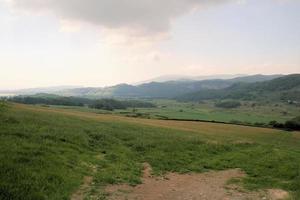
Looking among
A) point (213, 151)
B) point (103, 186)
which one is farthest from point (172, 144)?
point (103, 186)

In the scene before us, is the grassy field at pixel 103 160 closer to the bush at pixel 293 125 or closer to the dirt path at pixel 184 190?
the dirt path at pixel 184 190

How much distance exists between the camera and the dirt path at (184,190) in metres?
17.8

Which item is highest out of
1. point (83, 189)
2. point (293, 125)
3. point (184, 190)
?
point (83, 189)

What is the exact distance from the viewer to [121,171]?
71.7ft

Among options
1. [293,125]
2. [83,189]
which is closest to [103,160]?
[83,189]

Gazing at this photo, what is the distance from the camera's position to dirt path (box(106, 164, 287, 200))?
17766mm

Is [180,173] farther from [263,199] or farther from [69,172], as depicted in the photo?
[69,172]

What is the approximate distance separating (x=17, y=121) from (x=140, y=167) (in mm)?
14867

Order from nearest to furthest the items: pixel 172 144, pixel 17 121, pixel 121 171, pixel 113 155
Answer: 1. pixel 121 171
2. pixel 113 155
3. pixel 17 121
4. pixel 172 144

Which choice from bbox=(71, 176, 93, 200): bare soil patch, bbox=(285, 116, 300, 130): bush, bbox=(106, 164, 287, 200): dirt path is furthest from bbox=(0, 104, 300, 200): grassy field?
bbox=(285, 116, 300, 130): bush

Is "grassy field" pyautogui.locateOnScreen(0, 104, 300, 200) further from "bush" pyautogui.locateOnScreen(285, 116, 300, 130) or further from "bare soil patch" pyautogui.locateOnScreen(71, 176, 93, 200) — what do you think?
"bush" pyautogui.locateOnScreen(285, 116, 300, 130)

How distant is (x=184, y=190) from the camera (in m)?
19.5

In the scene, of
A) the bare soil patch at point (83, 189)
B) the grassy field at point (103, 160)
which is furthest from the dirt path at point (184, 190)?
the bare soil patch at point (83, 189)

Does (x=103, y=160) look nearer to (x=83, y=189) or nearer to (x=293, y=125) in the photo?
(x=83, y=189)
